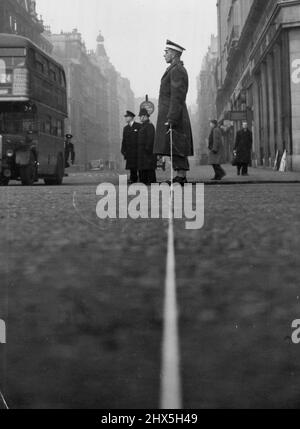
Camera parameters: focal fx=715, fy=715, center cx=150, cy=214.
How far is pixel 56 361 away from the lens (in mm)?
1339

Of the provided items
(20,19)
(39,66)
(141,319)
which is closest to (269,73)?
(39,66)

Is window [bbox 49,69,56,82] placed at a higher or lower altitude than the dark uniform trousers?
higher

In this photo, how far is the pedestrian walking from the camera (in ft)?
44.7

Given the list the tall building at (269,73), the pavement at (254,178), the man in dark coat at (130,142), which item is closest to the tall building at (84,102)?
the tall building at (269,73)

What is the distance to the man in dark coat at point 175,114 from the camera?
30.1 ft

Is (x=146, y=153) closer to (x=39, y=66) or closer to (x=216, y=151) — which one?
(x=216, y=151)

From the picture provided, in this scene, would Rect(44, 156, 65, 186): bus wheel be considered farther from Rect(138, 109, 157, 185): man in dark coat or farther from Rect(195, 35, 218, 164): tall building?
Rect(195, 35, 218, 164): tall building

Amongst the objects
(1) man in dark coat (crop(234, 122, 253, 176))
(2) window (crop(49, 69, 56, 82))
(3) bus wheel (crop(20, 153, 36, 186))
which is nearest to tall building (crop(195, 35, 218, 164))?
(1) man in dark coat (crop(234, 122, 253, 176))

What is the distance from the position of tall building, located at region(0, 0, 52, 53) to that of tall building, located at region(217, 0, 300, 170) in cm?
1602

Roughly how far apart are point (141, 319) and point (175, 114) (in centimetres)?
786

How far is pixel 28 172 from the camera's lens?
14148 mm

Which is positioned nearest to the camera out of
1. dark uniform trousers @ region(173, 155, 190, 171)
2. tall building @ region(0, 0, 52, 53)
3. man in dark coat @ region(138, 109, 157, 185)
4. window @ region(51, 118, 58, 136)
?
dark uniform trousers @ region(173, 155, 190, 171)

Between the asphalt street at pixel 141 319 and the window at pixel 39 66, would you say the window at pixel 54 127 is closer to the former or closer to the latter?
the window at pixel 39 66

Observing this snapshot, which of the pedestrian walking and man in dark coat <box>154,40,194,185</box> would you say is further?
the pedestrian walking
